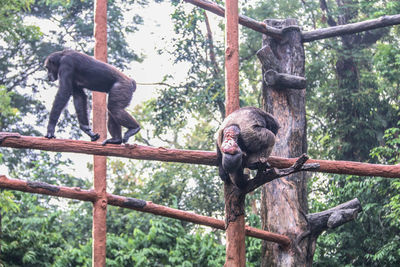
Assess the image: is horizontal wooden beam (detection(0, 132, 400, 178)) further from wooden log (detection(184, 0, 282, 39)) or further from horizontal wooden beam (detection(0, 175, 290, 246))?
wooden log (detection(184, 0, 282, 39))

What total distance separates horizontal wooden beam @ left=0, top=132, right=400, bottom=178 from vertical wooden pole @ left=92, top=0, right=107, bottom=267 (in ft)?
4.52

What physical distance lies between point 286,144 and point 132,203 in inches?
69.4

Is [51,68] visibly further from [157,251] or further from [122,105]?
[157,251]

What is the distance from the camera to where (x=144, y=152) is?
4.93m

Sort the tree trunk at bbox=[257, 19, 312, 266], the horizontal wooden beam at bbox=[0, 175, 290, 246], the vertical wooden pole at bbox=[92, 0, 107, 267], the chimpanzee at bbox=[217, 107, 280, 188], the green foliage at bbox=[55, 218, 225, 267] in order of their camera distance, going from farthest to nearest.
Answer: the green foliage at bbox=[55, 218, 225, 267]
the vertical wooden pole at bbox=[92, 0, 107, 267]
the tree trunk at bbox=[257, 19, 312, 266]
the horizontal wooden beam at bbox=[0, 175, 290, 246]
the chimpanzee at bbox=[217, 107, 280, 188]

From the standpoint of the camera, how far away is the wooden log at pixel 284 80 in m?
5.74

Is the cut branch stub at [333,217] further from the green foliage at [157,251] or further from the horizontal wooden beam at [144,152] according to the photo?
the green foliage at [157,251]

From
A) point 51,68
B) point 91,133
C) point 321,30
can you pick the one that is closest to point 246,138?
point 91,133

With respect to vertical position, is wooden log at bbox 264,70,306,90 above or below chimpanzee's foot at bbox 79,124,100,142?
above

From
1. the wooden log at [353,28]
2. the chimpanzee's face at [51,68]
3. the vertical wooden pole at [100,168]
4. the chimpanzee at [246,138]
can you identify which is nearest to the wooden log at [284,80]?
the wooden log at [353,28]

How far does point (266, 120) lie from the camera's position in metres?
5.12

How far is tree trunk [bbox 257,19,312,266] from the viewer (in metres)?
5.68

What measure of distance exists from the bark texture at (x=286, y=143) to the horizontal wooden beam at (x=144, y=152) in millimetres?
768

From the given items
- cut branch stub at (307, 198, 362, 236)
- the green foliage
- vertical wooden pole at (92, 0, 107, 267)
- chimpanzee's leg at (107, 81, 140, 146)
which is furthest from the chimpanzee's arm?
the green foliage
